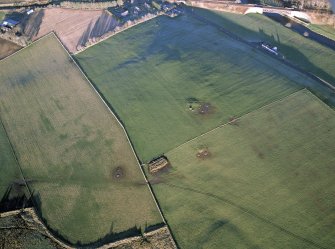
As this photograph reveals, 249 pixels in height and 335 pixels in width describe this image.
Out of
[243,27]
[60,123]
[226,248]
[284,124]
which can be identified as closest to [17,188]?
[60,123]

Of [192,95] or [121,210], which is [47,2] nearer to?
[192,95]

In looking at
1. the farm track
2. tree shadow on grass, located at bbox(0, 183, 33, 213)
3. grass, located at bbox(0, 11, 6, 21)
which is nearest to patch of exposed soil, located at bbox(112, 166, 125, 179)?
tree shadow on grass, located at bbox(0, 183, 33, 213)

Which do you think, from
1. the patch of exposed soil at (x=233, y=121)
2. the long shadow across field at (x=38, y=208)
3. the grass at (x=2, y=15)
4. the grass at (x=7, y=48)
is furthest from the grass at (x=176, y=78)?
the grass at (x=2, y=15)

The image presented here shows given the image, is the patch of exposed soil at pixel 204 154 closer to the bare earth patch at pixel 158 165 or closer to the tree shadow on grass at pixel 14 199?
the bare earth patch at pixel 158 165

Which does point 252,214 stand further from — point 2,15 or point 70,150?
point 2,15

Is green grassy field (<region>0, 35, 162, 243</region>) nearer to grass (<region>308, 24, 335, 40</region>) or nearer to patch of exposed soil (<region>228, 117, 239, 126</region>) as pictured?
patch of exposed soil (<region>228, 117, 239, 126</region>)

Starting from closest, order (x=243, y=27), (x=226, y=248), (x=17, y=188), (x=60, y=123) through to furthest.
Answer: (x=226, y=248) < (x=17, y=188) < (x=60, y=123) < (x=243, y=27)
